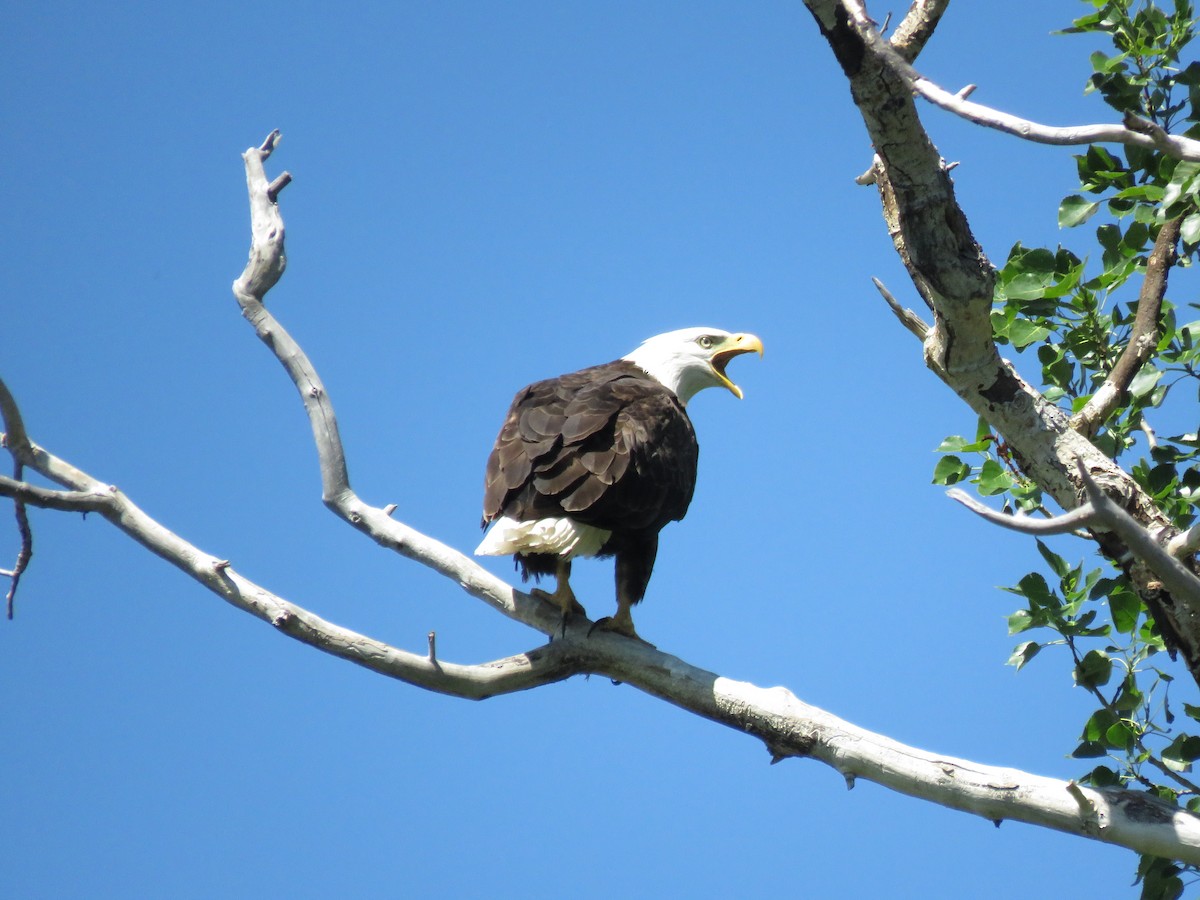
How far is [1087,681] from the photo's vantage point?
321 cm

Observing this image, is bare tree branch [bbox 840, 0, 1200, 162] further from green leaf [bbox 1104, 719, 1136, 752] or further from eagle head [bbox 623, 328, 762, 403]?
eagle head [bbox 623, 328, 762, 403]

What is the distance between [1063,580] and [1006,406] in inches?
20.5

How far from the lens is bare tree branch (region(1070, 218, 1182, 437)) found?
3326 millimetres

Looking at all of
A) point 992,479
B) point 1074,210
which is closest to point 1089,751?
point 992,479

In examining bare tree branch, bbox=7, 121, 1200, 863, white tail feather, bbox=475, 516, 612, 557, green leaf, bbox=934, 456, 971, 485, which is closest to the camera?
bare tree branch, bbox=7, 121, 1200, 863

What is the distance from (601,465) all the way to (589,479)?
0.27 feet

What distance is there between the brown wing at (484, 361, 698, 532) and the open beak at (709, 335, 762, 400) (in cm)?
100

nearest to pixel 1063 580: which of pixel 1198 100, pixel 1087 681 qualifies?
pixel 1087 681

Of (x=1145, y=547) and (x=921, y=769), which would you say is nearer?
(x=1145, y=547)

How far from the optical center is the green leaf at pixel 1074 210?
10.8 ft

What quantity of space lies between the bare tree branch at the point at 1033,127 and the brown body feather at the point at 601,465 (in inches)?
70.7

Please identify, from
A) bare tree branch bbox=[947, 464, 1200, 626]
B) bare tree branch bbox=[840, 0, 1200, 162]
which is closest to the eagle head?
bare tree branch bbox=[840, 0, 1200, 162]

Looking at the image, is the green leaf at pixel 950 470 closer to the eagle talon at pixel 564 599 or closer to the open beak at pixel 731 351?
the eagle talon at pixel 564 599

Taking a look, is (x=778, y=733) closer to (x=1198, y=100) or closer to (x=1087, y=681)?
(x=1087, y=681)
